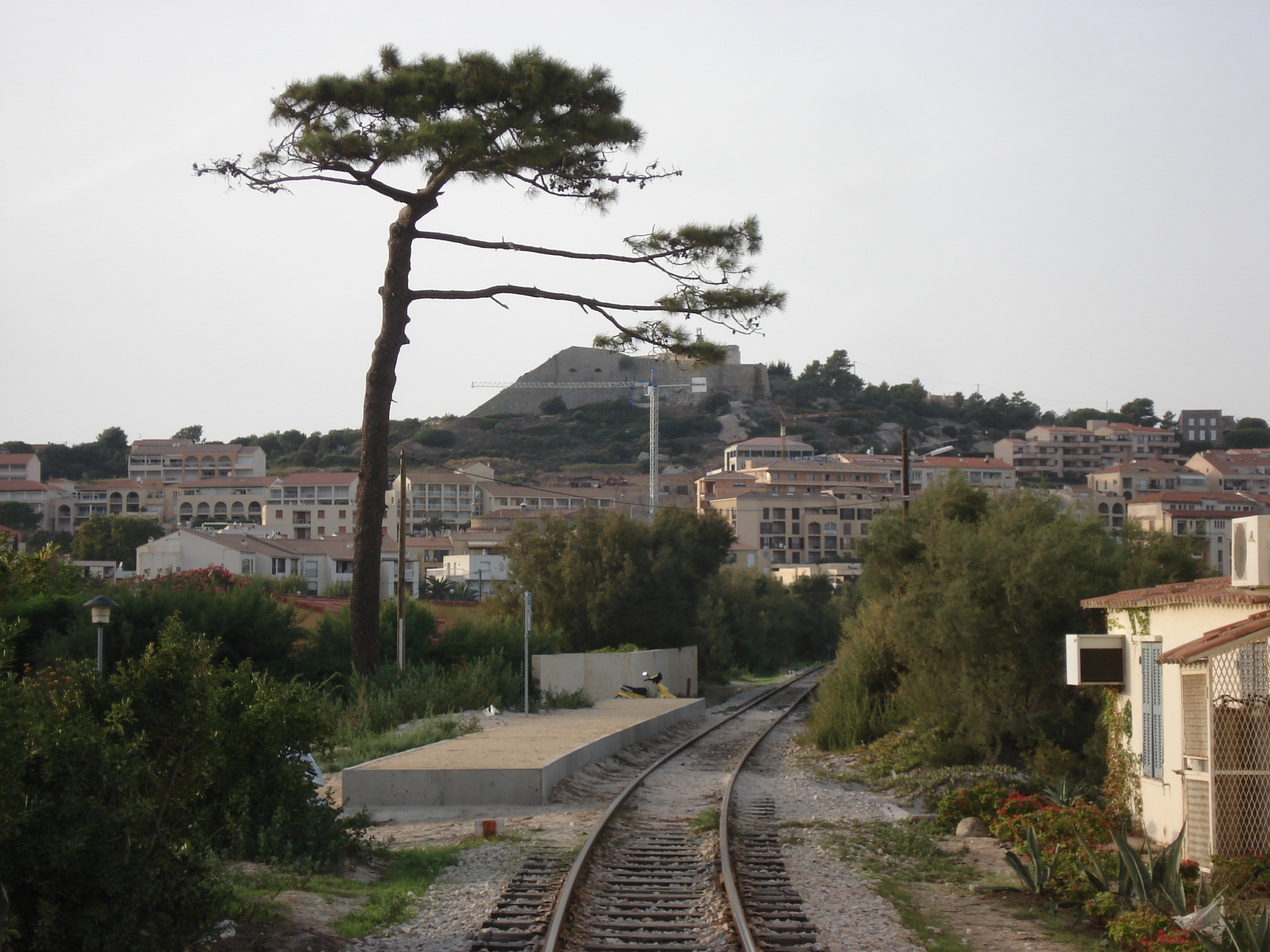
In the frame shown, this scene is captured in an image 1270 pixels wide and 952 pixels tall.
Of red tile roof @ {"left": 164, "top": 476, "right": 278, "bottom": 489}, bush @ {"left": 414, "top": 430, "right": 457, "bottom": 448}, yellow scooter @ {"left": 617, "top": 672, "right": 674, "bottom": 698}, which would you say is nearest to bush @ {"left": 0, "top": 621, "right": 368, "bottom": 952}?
yellow scooter @ {"left": 617, "top": 672, "right": 674, "bottom": 698}

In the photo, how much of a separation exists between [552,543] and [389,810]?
27114 mm

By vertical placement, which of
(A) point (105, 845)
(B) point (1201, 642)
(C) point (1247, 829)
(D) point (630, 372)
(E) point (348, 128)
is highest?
(D) point (630, 372)

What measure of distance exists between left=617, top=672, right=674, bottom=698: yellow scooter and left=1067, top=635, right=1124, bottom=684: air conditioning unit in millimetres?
19301

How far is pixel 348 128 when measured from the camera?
17.8 metres

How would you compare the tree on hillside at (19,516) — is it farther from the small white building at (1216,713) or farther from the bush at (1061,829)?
the small white building at (1216,713)

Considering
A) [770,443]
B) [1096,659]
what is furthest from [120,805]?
[770,443]

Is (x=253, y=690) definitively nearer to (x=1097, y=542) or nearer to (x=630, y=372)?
(x=1097, y=542)

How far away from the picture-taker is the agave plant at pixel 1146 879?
745cm

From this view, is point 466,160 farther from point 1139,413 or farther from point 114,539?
point 1139,413

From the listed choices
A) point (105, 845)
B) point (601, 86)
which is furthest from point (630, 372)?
point (105, 845)

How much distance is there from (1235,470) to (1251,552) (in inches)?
4896

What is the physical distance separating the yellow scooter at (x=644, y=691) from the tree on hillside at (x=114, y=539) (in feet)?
183

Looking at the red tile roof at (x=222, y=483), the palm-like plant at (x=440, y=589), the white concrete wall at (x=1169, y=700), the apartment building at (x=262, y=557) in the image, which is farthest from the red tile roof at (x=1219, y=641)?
the red tile roof at (x=222, y=483)

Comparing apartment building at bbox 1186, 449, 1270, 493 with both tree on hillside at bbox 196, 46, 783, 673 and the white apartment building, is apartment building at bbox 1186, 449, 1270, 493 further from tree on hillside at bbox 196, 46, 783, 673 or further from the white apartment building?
tree on hillside at bbox 196, 46, 783, 673
